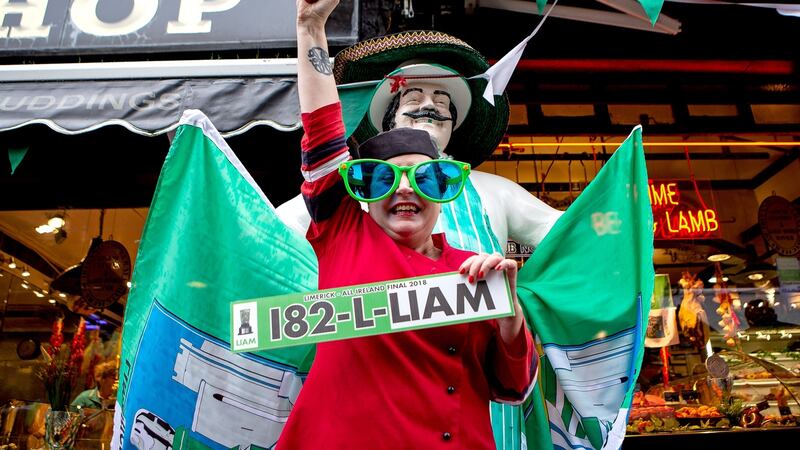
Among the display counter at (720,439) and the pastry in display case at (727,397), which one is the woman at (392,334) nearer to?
the display counter at (720,439)

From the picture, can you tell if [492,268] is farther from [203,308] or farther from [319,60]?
[203,308]

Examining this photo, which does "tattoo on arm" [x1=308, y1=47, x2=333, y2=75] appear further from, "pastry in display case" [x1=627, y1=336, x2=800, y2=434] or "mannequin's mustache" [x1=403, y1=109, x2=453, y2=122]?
"pastry in display case" [x1=627, y1=336, x2=800, y2=434]

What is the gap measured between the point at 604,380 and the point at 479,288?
730 millimetres

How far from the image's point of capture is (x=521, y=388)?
1300 millimetres

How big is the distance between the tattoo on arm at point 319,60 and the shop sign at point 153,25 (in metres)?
1.75

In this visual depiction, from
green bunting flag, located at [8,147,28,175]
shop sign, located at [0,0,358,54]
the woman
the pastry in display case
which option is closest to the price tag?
the pastry in display case

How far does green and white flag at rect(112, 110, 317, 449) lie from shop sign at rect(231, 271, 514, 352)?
496 millimetres

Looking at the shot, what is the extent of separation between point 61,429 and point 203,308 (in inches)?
96.2

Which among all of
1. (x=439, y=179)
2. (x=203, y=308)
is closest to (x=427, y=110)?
(x=439, y=179)

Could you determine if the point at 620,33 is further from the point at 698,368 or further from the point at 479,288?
the point at 479,288

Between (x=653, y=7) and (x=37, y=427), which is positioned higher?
(x=653, y=7)

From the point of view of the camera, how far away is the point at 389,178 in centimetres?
133

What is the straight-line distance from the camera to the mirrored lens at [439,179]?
4.37ft

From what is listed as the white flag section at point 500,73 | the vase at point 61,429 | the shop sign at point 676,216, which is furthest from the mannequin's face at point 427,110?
the shop sign at point 676,216
